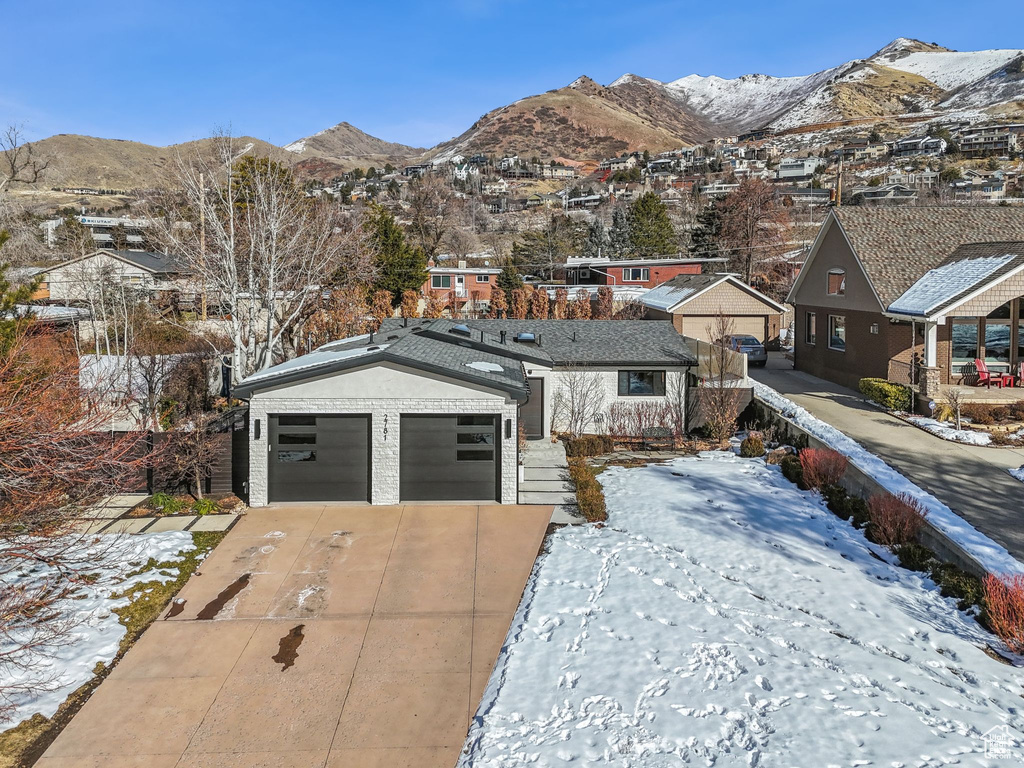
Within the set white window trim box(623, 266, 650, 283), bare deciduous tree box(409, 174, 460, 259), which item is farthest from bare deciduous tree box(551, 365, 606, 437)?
bare deciduous tree box(409, 174, 460, 259)

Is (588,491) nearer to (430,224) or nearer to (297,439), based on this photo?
(297,439)

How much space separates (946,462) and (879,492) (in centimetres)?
386

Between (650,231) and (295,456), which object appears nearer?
(295,456)

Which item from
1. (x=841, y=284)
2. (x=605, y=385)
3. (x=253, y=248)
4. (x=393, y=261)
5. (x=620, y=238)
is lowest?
(x=605, y=385)

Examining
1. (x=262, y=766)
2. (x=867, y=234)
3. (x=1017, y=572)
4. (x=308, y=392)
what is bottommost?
(x=262, y=766)

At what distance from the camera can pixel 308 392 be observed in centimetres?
1414

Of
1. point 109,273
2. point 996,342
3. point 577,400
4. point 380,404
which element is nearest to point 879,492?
point 577,400

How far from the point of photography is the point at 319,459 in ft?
47.0

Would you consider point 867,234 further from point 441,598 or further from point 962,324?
point 441,598

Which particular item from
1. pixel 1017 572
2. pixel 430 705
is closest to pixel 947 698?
pixel 1017 572

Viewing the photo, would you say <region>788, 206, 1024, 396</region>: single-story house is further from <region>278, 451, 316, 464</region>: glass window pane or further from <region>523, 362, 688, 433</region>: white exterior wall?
<region>278, 451, 316, 464</region>: glass window pane

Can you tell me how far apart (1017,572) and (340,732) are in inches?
400

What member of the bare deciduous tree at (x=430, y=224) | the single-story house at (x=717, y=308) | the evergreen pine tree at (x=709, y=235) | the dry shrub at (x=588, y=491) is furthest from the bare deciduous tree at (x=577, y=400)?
the evergreen pine tree at (x=709, y=235)

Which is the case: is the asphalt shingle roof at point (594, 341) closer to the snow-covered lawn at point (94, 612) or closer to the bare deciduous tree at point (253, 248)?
the bare deciduous tree at point (253, 248)
